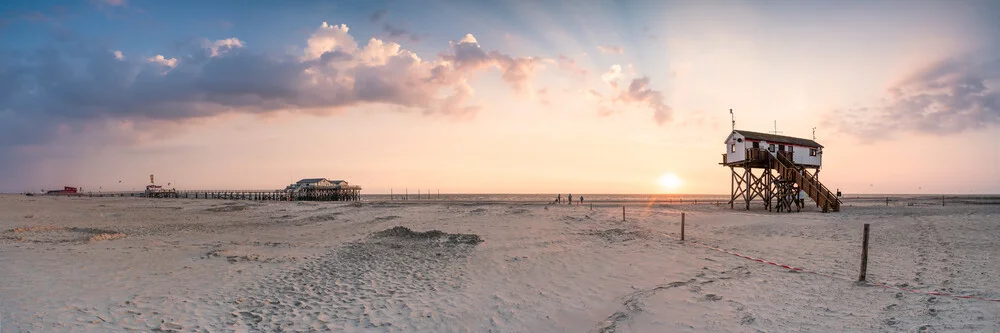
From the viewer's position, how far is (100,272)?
1132 cm

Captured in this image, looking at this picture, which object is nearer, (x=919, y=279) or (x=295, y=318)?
(x=295, y=318)

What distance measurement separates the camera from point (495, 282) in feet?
37.1

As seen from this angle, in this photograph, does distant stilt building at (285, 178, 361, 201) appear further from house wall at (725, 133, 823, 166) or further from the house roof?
the house roof

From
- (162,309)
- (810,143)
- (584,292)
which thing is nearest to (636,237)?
(584,292)

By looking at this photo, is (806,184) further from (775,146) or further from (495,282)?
(495,282)

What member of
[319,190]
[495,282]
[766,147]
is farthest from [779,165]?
[319,190]

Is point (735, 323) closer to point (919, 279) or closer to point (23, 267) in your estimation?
point (919, 279)

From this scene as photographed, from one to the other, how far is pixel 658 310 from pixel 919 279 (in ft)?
25.3

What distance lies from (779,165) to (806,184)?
95.1 inches

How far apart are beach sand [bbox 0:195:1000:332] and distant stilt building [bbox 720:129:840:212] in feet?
47.0

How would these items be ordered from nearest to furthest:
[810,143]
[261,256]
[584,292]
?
[584,292]
[261,256]
[810,143]

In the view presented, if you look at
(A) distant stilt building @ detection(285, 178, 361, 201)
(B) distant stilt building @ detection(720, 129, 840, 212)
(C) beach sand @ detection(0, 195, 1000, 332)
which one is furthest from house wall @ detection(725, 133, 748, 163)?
(A) distant stilt building @ detection(285, 178, 361, 201)

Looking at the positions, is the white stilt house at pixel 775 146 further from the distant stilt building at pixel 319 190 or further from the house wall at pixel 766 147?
the distant stilt building at pixel 319 190


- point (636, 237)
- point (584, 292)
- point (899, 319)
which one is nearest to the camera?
point (899, 319)
